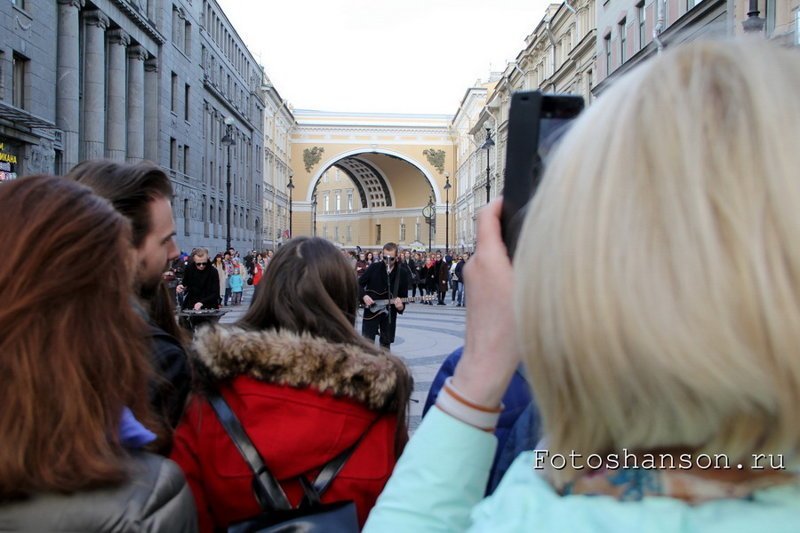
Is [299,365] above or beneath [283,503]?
above

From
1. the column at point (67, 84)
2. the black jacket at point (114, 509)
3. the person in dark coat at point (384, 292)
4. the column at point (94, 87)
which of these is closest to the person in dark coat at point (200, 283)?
the person in dark coat at point (384, 292)

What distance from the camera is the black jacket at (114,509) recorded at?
1.29 m

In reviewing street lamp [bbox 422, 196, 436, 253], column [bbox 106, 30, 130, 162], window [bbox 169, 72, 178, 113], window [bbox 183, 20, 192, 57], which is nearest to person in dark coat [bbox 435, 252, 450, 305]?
column [bbox 106, 30, 130, 162]

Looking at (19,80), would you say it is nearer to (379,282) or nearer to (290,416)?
(379,282)

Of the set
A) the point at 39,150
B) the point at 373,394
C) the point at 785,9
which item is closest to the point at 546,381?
the point at 373,394

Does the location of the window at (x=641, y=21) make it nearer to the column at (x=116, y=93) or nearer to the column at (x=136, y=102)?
the column at (x=116, y=93)

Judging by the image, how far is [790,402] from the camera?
2.49ft

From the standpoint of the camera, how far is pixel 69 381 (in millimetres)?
1401

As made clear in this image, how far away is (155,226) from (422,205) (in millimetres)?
85065

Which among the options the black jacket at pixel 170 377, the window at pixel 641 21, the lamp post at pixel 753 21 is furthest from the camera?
the window at pixel 641 21

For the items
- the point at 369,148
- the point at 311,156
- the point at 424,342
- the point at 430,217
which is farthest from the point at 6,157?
the point at 369,148

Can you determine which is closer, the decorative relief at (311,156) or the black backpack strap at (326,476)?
the black backpack strap at (326,476)

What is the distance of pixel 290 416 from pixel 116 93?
27.6 meters

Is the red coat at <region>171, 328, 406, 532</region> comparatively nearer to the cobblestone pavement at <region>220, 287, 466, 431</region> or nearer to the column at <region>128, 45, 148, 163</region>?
the cobblestone pavement at <region>220, 287, 466, 431</region>
